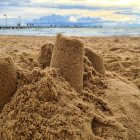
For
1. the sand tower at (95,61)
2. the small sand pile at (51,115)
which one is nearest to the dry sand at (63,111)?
the small sand pile at (51,115)

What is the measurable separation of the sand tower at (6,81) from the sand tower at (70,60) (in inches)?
16.1

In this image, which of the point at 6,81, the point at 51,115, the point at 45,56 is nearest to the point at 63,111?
the point at 51,115

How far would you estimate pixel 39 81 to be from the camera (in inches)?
90.7

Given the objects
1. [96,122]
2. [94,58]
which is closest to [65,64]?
[96,122]

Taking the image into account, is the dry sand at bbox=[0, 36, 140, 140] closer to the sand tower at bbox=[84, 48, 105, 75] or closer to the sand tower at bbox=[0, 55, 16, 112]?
the sand tower at bbox=[0, 55, 16, 112]

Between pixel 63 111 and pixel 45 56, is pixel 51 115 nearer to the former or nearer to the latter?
pixel 63 111

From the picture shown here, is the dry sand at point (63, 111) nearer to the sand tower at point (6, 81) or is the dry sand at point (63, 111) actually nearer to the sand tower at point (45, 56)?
the sand tower at point (6, 81)

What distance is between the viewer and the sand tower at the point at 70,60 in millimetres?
2578

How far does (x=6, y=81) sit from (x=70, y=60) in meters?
0.54

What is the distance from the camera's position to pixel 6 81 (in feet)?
7.60

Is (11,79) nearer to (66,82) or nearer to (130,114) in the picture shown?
(66,82)

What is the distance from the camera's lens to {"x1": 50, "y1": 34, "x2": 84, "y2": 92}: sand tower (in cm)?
258

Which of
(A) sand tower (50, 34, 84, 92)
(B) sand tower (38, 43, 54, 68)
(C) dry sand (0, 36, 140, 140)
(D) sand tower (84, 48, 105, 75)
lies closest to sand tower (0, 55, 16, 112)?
(C) dry sand (0, 36, 140, 140)

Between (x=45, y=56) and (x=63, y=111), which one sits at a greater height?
(x=45, y=56)
